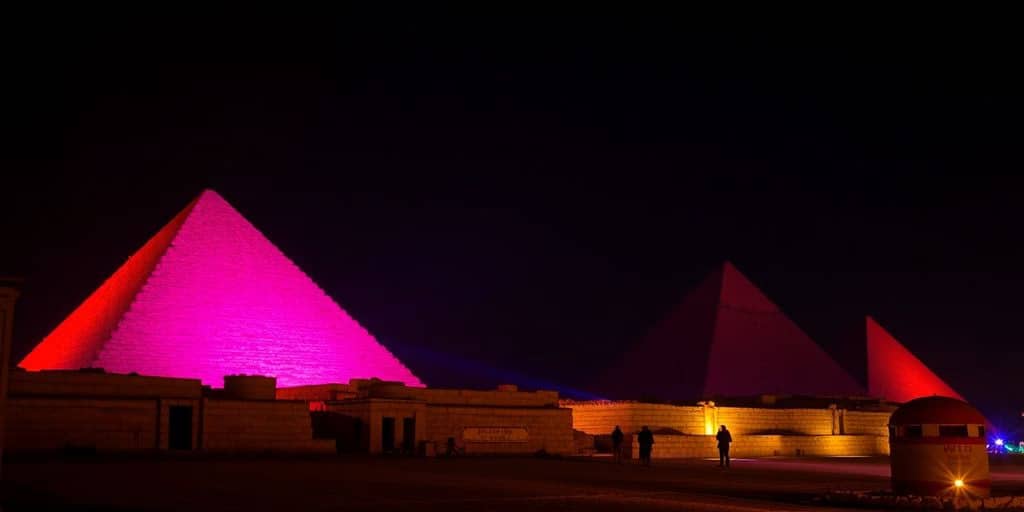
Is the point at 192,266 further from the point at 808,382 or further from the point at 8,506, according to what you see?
the point at 808,382

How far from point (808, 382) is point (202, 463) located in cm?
3516

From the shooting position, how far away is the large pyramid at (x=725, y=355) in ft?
151

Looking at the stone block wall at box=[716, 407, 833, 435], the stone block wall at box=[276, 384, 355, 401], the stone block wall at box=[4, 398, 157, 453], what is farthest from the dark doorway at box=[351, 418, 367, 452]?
the stone block wall at box=[716, 407, 833, 435]

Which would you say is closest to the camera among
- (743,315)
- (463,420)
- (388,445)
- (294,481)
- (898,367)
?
(294,481)

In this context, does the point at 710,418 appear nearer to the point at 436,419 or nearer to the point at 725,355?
the point at 725,355

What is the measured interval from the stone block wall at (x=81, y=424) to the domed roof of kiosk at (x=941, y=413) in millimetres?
15473

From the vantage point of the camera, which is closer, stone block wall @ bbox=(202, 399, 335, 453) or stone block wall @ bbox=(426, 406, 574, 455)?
stone block wall @ bbox=(202, 399, 335, 453)

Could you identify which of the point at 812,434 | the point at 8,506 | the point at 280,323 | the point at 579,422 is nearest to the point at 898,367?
the point at 812,434

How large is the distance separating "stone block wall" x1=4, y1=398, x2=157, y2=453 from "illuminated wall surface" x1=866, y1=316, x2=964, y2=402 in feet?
129

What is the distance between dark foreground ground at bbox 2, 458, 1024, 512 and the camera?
11.2 m

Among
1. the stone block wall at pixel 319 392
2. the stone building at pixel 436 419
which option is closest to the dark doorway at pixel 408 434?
the stone building at pixel 436 419

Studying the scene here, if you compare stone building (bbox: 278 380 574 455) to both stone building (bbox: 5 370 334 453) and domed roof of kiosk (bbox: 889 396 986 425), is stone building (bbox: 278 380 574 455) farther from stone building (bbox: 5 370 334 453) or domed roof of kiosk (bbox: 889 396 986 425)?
domed roof of kiosk (bbox: 889 396 986 425)

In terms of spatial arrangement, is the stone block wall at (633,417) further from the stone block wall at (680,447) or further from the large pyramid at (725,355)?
the large pyramid at (725,355)

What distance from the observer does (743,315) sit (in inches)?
1896
